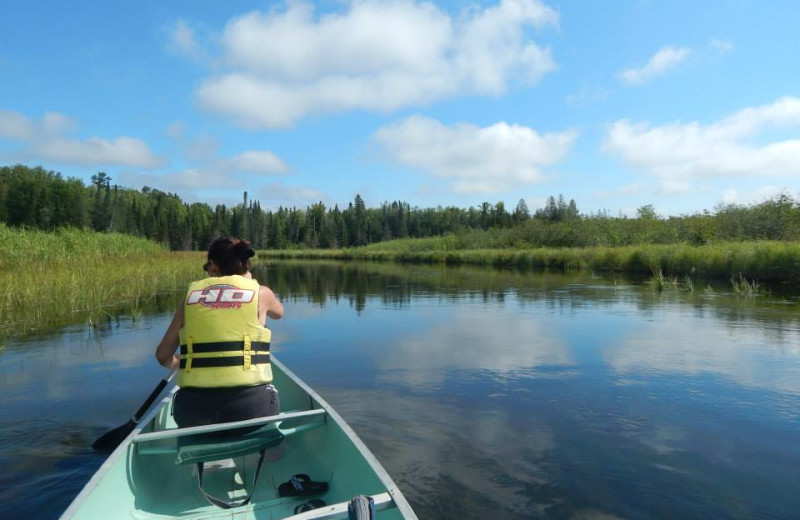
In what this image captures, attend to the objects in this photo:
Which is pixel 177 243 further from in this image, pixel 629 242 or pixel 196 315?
pixel 196 315

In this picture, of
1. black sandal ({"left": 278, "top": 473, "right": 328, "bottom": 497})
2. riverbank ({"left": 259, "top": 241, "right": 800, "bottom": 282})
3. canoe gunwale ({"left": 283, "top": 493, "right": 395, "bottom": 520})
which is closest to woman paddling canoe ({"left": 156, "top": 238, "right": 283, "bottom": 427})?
black sandal ({"left": 278, "top": 473, "right": 328, "bottom": 497})

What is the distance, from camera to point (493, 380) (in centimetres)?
729

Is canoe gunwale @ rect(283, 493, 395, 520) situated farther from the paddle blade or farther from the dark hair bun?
the paddle blade

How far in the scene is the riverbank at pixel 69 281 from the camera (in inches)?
455

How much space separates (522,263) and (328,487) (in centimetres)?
3416

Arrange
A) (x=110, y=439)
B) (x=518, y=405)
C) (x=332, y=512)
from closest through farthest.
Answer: (x=332, y=512) < (x=110, y=439) < (x=518, y=405)

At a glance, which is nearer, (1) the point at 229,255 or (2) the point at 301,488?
(2) the point at 301,488

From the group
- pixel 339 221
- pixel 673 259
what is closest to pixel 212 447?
pixel 673 259

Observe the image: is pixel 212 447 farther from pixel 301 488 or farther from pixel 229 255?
pixel 229 255

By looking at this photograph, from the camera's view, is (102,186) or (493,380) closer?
(493,380)

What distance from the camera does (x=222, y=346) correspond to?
Result: 3.29m

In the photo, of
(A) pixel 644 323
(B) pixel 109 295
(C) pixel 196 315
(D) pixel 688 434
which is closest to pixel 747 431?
(D) pixel 688 434

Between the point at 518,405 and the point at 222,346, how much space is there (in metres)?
4.12

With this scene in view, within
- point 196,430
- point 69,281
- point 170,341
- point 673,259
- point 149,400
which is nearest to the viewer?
point 196,430
